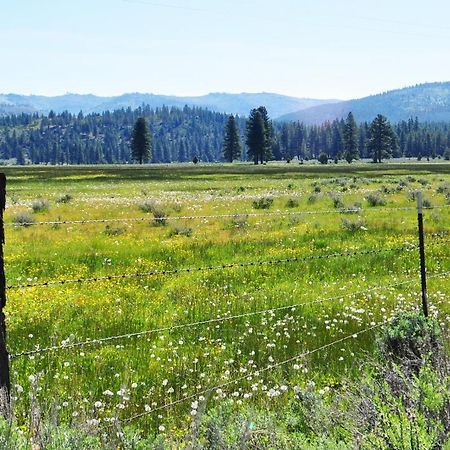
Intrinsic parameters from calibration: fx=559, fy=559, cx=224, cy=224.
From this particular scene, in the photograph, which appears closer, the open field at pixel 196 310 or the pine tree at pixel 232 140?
the open field at pixel 196 310

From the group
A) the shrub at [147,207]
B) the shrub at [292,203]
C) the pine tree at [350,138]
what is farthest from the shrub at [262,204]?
the pine tree at [350,138]

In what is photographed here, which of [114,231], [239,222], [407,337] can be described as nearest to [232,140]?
[239,222]

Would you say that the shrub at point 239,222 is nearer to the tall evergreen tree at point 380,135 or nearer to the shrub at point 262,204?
the shrub at point 262,204

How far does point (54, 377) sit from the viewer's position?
7.30 meters

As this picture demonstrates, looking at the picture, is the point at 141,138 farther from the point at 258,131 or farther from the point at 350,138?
the point at 350,138

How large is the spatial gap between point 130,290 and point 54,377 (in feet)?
15.7

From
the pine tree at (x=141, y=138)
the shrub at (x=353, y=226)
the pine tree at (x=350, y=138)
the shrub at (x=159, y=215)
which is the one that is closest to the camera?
the shrub at (x=353, y=226)

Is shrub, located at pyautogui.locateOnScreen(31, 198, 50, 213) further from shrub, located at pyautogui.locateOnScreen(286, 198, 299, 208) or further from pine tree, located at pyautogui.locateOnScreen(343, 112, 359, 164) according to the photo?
pine tree, located at pyautogui.locateOnScreen(343, 112, 359, 164)

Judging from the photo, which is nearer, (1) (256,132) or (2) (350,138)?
(1) (256,132)

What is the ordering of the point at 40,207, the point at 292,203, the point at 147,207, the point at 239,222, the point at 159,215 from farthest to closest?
1. the point at 292,203
2. the point at 40,207
3. the point at 147,207
4. the point at 159,215
5. the point at 239,222

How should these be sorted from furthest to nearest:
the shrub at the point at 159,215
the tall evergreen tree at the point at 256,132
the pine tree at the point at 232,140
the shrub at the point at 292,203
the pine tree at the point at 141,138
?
the pine tree at the point at 232,140 → the pine tree at the point at 141,138 → the tall evergreen tree at the point at 256,132 → the shrub at the point at 292,203 → the shrub at the point at 159,215

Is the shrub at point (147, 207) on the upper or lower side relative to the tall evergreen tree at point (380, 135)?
lower

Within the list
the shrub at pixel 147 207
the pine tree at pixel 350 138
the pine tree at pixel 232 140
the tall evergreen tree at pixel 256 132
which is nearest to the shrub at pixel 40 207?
the shrub at pixel 147 207

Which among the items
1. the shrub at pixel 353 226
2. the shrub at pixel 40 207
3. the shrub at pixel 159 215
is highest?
the shrub at pixel 40 207
